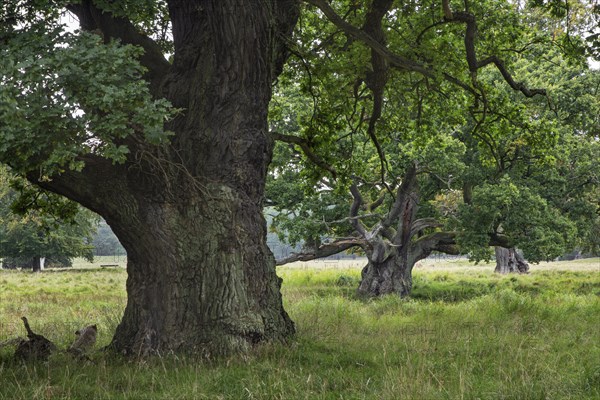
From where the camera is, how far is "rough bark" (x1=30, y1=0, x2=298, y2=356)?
7926mm

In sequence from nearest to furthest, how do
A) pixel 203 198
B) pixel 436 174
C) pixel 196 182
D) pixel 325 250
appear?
pixel 196 182 → pixel 203 198 → pixel 436 174 → pixel 325 250

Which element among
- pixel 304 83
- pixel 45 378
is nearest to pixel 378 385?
pixel 45 378

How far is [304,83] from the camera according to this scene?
508 inches

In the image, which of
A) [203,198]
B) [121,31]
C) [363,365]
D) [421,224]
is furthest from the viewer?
[421,224]

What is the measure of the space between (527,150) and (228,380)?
674 inches

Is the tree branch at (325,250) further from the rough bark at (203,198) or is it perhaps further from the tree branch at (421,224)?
the rough bark at (203,198)

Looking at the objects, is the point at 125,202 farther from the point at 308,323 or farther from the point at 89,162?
the point at 308,323

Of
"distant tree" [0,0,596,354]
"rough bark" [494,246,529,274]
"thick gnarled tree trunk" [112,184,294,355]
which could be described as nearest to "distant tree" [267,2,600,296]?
"distant tree" [0,0,596,354]

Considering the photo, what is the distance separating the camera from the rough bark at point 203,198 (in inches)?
312

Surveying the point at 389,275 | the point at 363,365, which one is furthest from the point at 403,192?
the point at 363,365

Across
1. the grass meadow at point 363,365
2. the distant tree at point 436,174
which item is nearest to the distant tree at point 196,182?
the grass meadow at point 363,365

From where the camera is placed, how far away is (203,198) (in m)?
8.17

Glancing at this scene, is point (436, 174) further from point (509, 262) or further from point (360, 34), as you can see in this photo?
point (509, 262)

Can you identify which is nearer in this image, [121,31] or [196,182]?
[196,182]
